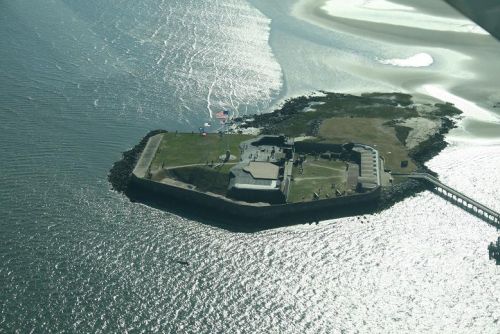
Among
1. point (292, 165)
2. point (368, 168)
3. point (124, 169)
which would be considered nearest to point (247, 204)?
point (292, 165)

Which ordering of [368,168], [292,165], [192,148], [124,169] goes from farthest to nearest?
[192,148]
[124,169]
[368,168]
[292,165]

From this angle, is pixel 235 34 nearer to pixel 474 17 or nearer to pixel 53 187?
pixel 474 17

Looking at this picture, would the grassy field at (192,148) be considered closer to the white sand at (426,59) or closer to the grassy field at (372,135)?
the grassy field at (372,135)

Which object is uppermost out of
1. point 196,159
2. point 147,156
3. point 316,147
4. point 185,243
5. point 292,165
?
point 292,165

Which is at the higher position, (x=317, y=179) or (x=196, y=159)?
(x=317, y=179)

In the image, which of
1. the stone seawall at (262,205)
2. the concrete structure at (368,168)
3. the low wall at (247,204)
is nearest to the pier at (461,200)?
the concrete structure at (368,168)

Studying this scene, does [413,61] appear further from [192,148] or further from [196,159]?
[196,159]

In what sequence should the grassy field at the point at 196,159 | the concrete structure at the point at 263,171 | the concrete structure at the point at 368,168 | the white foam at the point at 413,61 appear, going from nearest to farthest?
the concrete structure at the point at 263,171, the concrete structure at the point at 368,168, the grassy field at the point at 196,159, the white foam at the point at 413,61
